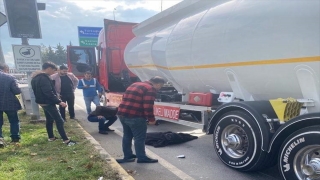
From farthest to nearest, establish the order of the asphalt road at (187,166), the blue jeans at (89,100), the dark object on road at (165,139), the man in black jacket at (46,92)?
the blue jeans at (89,100) < the dark object on road at (165,139) < the man in black jacket at (46,92) < the asphalt road at (187,166)

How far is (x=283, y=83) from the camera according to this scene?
379 cm

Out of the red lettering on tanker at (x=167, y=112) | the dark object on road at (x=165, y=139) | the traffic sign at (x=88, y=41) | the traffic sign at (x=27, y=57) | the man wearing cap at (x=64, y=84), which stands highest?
the traffic sign at (x=88, y=41)

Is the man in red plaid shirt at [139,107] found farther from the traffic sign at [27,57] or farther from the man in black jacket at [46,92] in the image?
the traffic sign at [27,57]

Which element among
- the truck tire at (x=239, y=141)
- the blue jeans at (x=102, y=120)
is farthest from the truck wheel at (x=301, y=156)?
the blue jeans at (x=102, y=120)

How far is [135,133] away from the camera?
4535 millimetres

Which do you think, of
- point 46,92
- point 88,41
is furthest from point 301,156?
point 88,41

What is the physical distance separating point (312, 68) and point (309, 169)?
1.14 m

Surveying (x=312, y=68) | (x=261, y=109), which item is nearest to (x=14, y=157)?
(x=261, y=109)

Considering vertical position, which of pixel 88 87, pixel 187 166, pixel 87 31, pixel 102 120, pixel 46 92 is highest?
pixel 87 31

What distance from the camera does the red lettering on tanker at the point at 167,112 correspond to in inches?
234

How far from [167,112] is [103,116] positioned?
1.63 meters

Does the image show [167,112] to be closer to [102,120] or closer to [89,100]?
[102,120]

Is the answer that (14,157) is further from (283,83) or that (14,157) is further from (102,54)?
(102,54)

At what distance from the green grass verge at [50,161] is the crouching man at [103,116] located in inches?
30.8
